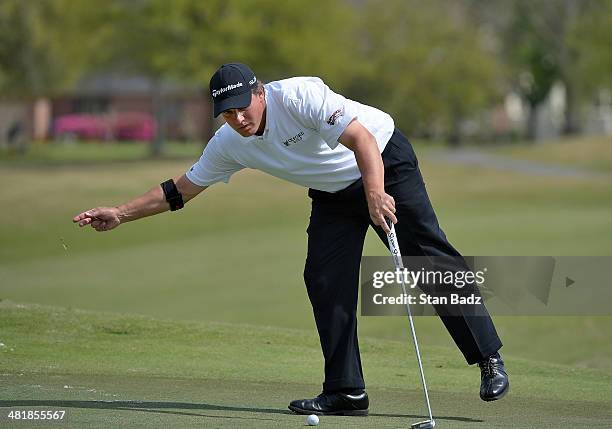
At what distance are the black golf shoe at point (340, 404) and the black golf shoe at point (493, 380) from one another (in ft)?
2.02

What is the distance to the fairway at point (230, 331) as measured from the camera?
647cm

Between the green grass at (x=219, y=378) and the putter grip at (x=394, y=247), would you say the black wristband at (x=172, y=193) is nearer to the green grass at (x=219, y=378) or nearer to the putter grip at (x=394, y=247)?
the green grass at (x=219, y=378)

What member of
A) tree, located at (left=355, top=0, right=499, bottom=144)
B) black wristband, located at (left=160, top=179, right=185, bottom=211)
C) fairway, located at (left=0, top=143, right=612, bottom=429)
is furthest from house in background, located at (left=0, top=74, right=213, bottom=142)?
black wristband, located at (left=160, top=179, right=185, bottom=211)

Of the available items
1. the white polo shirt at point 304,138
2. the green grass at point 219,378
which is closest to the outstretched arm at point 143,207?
the white polo shirt at point 304,138

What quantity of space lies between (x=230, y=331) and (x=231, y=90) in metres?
3.76

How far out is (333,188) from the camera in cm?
641

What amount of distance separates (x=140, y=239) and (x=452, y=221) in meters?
6.06

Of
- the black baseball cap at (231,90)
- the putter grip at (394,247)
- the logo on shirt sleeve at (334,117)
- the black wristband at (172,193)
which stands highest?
the black baseball cap at (231,90)

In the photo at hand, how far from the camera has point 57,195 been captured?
32594mm

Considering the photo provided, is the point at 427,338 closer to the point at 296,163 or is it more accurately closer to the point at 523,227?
the point at 296,163

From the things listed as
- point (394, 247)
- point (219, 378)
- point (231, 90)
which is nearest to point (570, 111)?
point (219, 378)

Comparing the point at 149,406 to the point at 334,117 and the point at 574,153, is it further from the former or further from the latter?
the point at 574,153

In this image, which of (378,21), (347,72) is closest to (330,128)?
(347,72)
